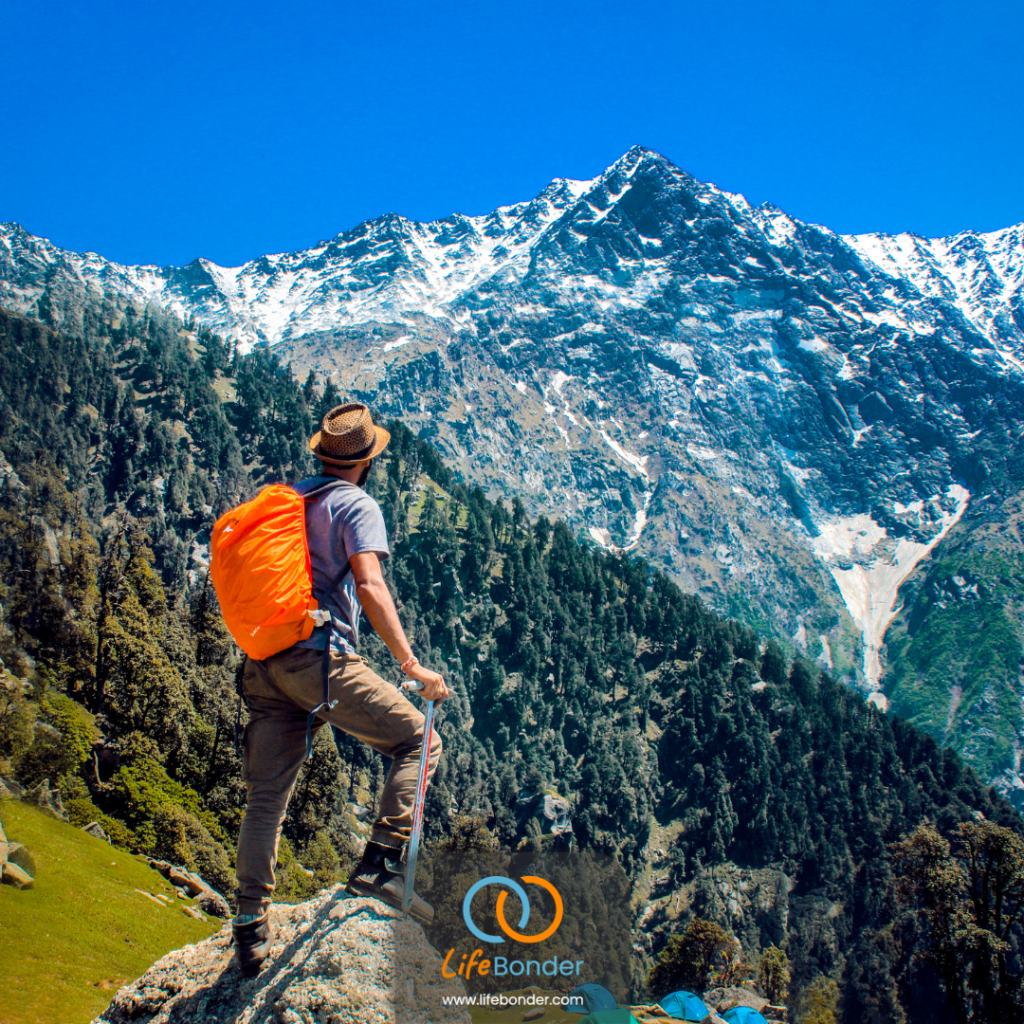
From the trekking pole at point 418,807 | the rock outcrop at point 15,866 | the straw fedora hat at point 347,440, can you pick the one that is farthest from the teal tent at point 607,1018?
the rock outcrop at point 15,866

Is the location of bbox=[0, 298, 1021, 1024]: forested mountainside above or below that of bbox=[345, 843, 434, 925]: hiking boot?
above

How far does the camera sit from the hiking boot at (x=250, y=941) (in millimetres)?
6949

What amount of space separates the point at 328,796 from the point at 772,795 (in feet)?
405

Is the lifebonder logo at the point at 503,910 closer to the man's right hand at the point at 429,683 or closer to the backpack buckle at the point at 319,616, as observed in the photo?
the man's right hand at the point at 429,683

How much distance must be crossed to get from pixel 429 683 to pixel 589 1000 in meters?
4.53

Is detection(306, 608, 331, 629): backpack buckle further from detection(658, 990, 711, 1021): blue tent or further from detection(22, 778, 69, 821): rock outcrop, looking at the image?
detection(658, 990, 711, 1021): blue tent

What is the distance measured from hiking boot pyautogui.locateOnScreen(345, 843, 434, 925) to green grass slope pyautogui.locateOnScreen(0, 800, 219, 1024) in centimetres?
686

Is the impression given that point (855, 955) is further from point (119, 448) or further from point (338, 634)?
point (119, 448)

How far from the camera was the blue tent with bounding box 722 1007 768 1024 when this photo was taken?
147ft

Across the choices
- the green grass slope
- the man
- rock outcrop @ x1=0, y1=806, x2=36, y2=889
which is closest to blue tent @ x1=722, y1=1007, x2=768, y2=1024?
the green grass slope

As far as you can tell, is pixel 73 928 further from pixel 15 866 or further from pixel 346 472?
pixel 346 472

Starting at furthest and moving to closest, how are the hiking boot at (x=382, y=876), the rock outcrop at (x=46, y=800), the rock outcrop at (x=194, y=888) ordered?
the rock outcrop at (x=194, y=888)
the rock outcrop at (x=46, y=800)
the hiking boot at (x=382, y=876)

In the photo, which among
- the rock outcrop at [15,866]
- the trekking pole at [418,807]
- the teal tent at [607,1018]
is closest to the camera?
the trekking pole at [418,807]

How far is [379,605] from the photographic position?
20.3ft
